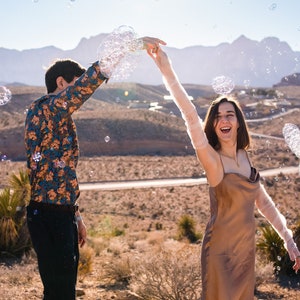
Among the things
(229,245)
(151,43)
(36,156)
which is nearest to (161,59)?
(151,43)

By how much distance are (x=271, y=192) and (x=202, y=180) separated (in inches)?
241

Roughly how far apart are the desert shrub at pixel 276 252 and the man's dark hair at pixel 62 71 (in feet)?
19.2

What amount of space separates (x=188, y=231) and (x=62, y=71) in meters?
12.1

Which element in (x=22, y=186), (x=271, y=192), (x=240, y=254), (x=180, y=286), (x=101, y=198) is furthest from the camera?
(x=271, y=192)

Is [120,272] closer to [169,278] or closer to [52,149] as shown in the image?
[169,278]

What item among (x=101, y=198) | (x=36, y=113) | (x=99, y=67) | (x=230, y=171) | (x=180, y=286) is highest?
(x=99, y=67)

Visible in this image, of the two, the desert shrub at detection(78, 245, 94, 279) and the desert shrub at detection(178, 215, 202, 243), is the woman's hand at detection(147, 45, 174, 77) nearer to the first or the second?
the desert shrub at detection(78, 245, 94, 279)

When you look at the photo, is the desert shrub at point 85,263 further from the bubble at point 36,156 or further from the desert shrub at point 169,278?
the bubble at point 36,156

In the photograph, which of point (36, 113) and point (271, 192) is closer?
point (36, 113)

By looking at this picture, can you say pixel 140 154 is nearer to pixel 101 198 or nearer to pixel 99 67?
pixel 101 198

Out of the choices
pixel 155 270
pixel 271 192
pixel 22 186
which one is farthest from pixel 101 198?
pixel 155 270

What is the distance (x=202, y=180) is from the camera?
34.2 m

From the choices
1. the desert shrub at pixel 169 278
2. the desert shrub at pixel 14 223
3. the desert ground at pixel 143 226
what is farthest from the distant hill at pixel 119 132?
the desert shrub at pixel 169 278

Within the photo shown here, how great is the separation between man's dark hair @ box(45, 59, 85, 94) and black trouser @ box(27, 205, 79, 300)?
83cm
